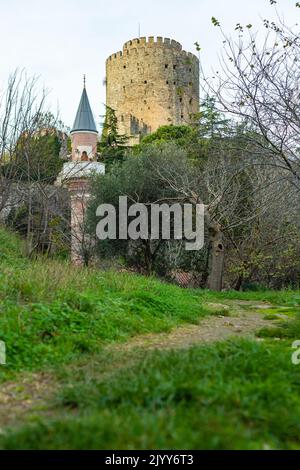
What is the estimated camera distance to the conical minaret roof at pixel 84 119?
2095cm

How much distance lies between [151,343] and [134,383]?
2.19 meters

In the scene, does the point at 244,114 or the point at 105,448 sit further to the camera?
the point at 244,114

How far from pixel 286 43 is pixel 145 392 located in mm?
8422

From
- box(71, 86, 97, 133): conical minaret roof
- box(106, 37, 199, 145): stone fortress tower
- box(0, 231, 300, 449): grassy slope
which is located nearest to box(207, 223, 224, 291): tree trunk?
box(0, 231, 300, 449): grassy slope

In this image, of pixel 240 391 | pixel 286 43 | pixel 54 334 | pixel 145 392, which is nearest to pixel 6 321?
pixel 54 334

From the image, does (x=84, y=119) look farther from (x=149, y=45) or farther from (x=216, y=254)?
(x=149, y=45)

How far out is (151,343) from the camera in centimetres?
536

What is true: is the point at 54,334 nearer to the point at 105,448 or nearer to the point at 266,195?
the point at 105,448

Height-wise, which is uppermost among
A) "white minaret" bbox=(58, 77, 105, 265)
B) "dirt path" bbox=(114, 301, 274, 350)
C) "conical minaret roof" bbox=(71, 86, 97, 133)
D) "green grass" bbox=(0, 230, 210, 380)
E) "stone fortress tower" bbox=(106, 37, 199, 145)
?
"stone fortress tower" bbox=(106, 37, 199, 145)

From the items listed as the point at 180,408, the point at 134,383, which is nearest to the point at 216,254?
the point at 134,383

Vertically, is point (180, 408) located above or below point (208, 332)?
above

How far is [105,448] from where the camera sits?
2266 mm

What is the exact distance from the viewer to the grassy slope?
2.38 metres

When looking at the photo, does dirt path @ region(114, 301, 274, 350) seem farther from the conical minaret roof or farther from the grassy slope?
the conical minaret roof
